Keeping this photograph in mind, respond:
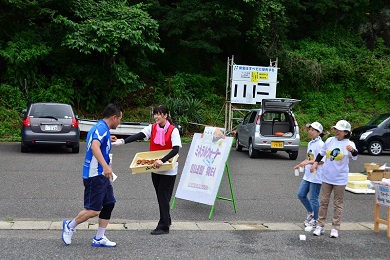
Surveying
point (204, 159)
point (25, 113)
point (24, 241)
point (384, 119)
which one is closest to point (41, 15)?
point (25, 113)

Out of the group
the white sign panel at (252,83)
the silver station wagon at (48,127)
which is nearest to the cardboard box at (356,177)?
the silver station wagon at (48,127)

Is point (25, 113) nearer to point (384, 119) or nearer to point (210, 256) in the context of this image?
point (210, 256)

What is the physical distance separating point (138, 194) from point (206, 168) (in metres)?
1.84

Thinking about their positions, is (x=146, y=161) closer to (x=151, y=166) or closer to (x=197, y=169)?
(x=151, y=166)

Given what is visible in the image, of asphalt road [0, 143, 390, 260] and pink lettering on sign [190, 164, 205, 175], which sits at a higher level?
pink lettering on sign [190, 164, 205, 175]

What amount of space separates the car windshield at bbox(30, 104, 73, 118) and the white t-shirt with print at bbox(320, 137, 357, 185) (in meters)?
10.6

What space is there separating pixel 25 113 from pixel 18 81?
7.81 meters

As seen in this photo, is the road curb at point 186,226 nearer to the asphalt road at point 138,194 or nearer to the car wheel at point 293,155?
the asphalt road at point 138,194

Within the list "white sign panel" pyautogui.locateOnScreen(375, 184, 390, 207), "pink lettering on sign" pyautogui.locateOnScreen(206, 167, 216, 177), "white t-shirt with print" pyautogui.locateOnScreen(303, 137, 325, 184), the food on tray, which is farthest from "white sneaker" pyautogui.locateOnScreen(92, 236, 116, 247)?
"white sign panel" pyautogui.locateOnScreen(375, 184, 390, 207)

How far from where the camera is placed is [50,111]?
1589 centimetres

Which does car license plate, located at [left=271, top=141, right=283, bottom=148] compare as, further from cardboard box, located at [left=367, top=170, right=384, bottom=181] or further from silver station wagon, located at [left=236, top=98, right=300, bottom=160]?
cardboard box, located at [left=367, top=170, right=384, bottom=181]

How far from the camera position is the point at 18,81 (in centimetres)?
2306

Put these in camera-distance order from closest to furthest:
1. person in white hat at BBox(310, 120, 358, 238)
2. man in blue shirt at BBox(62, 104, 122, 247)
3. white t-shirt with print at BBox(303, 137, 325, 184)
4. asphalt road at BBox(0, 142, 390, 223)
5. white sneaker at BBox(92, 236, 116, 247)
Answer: man in blue shirt at BBox(62, 104, 122, 247) → white sneaker at BBox(92, 236, 116, 247) → person in white hat at BBox(310, 120, 358, 238) → white t-shirt with print at BBox(303, 137, 325, 184) → asphalt road at BBox(0, 142, 390, 223)

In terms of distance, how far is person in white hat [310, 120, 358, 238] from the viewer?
7.01 m
